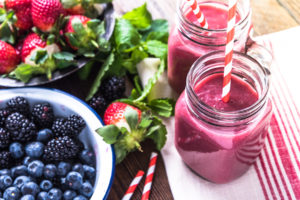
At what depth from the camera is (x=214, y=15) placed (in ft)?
3.84

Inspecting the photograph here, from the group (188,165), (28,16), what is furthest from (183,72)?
(28,16)

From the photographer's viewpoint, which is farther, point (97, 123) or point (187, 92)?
point (97, 123)

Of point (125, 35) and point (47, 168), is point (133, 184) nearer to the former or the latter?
point (47, 168)

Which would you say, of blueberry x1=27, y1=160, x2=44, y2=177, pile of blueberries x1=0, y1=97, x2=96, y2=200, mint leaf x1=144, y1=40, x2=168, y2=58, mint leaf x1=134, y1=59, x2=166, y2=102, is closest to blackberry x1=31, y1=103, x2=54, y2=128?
pile of blueberries x1=0, y1=97, x2=96, y2=200

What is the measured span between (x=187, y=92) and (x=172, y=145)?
0.28 meters

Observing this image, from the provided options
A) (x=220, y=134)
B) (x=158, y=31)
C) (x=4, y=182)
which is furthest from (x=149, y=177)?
(x=158, y=31)

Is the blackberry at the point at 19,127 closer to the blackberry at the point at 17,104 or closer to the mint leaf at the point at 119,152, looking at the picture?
the blackberry at the point at 17,104

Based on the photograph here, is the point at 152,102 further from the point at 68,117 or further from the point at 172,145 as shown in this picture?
the point at 68,117

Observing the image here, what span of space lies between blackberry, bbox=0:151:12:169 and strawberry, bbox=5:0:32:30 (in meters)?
0.42

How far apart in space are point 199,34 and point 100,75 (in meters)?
0.34

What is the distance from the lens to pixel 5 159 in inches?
43.9

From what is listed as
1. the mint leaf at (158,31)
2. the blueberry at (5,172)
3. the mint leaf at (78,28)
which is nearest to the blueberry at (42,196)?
the blueberry at (5,172)

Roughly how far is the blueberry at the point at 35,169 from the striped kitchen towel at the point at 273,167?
34 centimetres

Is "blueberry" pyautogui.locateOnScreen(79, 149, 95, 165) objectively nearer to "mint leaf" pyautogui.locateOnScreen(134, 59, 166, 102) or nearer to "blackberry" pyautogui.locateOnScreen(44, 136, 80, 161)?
"blackberry" pyautogui.locateOnScreen(44, 136, 80, 161)
